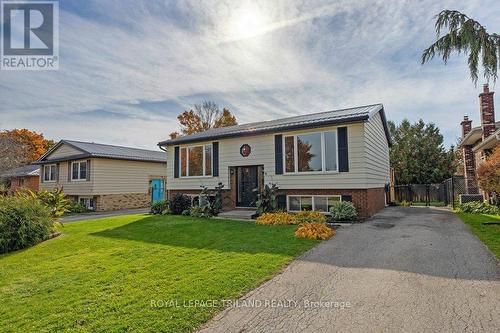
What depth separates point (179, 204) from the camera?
13.0 m

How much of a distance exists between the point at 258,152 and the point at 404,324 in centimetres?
967

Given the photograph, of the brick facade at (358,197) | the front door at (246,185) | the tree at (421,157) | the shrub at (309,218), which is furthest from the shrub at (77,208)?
the tree at (421,157)

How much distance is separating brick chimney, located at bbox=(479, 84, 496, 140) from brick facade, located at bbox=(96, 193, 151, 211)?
71.8ft

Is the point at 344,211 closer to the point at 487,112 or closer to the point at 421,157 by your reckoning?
the point at 487,112

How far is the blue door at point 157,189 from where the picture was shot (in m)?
21.4

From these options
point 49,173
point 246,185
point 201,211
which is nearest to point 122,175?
point 49,173

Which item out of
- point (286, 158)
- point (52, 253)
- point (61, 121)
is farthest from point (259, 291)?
point (61, 121)

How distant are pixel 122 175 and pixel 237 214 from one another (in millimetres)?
12105

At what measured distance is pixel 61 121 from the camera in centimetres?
1670

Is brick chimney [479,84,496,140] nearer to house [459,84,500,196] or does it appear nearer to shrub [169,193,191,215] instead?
house [459,84,500,196]

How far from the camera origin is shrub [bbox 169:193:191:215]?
12.9 meters

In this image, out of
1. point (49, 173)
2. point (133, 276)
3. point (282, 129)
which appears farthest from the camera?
point (49, 173)

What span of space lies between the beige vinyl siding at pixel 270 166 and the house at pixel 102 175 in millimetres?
6628

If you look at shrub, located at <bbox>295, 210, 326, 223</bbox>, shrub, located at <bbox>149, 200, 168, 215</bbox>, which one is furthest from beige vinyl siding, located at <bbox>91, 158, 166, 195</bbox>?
shrub, located at <bbox>295, 210, 326, 223</bbox>
